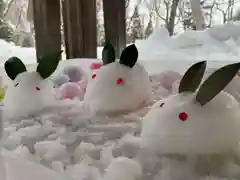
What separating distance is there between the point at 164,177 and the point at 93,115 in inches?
10.9

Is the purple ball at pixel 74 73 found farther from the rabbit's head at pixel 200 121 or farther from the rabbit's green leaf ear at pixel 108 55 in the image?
the rabbit's head at pixel 200 121

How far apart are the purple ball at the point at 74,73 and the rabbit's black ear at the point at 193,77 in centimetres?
40

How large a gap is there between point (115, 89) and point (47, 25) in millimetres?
523

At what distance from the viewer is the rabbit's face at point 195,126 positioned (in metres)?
0.62

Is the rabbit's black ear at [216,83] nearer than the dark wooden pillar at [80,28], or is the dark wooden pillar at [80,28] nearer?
the rabbit's black ear at [216,83]

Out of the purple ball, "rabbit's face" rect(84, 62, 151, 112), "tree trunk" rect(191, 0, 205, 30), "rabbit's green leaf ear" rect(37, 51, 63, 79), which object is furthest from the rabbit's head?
"tree trunk" rect(191, 0, 205, 30)

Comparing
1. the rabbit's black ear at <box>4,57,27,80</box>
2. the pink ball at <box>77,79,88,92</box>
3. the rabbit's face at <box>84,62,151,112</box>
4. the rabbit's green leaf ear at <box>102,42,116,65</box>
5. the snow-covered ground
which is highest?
the rabbit's green leaf ear at <box>102,42,116,65</box>

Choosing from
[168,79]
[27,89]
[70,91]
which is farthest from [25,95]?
[168,79]

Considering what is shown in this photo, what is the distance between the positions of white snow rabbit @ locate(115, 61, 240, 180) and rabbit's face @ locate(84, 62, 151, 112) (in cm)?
17

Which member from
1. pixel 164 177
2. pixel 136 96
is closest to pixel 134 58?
pixel 136 96

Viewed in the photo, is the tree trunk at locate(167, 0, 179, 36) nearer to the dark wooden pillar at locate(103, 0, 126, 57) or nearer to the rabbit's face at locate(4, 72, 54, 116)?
the dark wooden pillar at locate(103, 0, 126, 57)

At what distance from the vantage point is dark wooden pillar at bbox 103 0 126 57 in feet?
4.22

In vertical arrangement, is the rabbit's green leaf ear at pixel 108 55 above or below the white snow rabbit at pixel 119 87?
above

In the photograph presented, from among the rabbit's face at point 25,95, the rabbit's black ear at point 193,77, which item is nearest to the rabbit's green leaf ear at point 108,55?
the rabbit's face at point 25,95
